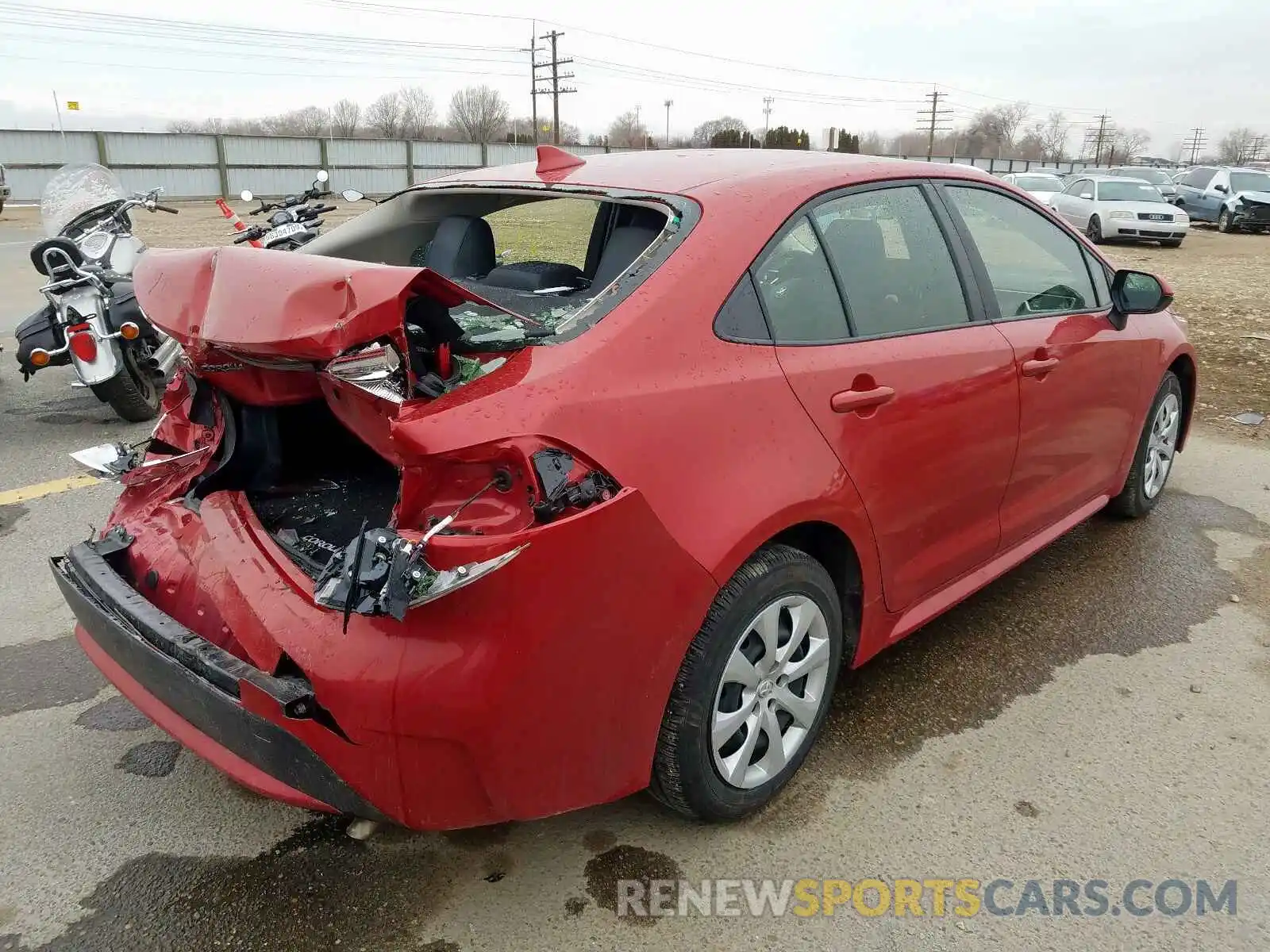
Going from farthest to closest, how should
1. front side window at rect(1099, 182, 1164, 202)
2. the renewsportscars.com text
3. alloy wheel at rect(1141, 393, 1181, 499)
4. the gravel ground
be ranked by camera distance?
front side window at rect(1099, 182, 1164, 202), the gravel ground, alloy wheel at rect(1141, 393, 1181, 499), the renewsportscars.com text

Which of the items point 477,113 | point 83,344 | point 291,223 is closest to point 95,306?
point 83,344

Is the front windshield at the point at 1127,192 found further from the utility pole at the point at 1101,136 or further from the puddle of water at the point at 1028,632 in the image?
the utility pole at the point at 1101,136

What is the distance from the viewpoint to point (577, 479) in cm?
184

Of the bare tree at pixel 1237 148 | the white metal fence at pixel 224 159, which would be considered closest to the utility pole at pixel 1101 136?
the bare tree at pixel 1237 148

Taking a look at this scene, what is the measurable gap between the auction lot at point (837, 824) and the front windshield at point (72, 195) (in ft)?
11.6

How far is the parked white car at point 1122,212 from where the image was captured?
18.4m

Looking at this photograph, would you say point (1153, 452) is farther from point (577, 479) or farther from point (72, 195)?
point (72, 195)

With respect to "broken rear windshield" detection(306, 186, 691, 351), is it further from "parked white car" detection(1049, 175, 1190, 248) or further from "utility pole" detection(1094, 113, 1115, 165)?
"utility pole" detection(1094, 113, 1115, 165)

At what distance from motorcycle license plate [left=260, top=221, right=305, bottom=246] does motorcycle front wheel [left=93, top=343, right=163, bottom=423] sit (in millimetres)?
1290

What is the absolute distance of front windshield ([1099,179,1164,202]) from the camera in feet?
62.4

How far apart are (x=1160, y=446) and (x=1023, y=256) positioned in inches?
65.6

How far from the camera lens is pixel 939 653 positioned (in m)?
3.29

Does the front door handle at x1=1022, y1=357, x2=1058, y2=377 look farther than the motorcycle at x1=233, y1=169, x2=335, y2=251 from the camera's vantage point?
No

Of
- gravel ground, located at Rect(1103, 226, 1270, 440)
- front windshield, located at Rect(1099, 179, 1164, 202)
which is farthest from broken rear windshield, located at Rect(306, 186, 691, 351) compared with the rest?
front windshield, located at Rect(1099, 179, 1164, 202)
